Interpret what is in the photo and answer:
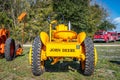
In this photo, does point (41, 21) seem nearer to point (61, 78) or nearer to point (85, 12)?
point (85, 12)

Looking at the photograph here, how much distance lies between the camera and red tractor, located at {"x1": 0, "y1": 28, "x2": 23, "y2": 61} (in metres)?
11.9

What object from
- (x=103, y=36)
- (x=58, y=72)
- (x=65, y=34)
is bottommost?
(x=58, y=72)

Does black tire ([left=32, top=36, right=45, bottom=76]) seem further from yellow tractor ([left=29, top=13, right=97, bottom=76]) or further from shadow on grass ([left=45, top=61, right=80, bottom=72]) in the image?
shadow on grass ([left=45, top=61, right=80, bottom=72])

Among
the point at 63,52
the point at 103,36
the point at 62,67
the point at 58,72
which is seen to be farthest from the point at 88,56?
the point at 103,36

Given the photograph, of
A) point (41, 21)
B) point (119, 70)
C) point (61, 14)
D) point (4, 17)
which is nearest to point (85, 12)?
point (61, 14)

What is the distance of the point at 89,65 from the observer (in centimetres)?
848

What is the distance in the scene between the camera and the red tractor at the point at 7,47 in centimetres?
1193

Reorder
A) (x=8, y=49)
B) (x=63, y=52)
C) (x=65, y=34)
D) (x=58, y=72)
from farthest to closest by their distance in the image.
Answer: (x=8, y=49) → (x=65, y=34) → (x=58, y=72) → (x=63, y=52)

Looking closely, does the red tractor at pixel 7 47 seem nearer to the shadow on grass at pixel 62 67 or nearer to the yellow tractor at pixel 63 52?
the shadow on grass at pixel 62 67

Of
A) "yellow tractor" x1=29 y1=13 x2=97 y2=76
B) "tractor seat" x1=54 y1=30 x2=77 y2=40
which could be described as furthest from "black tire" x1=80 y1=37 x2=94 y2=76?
"tractor seat" x1=54 y1=30 x2=77 y2=40

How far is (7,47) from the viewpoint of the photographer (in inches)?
469

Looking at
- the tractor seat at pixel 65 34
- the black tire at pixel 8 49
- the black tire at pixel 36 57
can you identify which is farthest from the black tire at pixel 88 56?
the black tire at pixel 8 49

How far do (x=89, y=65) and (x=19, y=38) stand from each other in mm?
18264

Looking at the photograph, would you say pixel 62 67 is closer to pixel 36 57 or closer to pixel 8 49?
pixel 36 57
